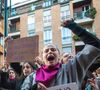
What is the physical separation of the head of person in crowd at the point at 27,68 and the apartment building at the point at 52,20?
20.7 meters

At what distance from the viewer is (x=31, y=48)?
5387 mm

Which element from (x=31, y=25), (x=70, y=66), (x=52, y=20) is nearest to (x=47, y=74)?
(x=70, y=66)

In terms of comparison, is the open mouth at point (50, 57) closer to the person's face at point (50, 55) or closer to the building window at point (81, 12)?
the person's face at point (50, 55)

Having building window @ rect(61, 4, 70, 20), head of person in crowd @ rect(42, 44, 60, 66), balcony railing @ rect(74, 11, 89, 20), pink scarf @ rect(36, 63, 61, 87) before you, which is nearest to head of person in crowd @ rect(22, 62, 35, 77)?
head of person in crowd @ rect(42, 44, 60, 66)

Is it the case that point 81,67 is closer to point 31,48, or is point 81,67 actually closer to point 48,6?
point 31,48

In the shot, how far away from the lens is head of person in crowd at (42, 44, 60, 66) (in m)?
3.99

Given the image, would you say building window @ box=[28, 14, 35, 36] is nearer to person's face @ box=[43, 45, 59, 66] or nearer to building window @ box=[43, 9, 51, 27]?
building window @ box=[43, 9, 51, 27]

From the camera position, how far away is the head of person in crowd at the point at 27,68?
17.4 ft

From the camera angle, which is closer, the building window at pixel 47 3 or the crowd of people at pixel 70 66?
the crowd of people at pixel 70 66

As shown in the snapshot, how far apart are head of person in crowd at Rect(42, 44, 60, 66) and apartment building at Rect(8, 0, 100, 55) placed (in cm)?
Answer: 2192

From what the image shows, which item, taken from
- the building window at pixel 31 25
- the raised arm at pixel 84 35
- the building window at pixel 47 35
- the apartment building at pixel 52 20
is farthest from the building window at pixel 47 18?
the raised arm at pixel 84 35

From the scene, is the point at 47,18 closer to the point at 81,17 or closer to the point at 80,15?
the point at 80,15

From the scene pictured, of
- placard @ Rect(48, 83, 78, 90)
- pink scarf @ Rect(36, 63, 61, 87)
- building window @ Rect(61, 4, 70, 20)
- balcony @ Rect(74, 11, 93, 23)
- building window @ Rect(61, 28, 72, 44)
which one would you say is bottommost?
placard @ Rect(48, 83, 78, 90)

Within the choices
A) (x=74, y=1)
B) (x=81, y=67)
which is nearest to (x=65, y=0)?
(x=74, y=1)
